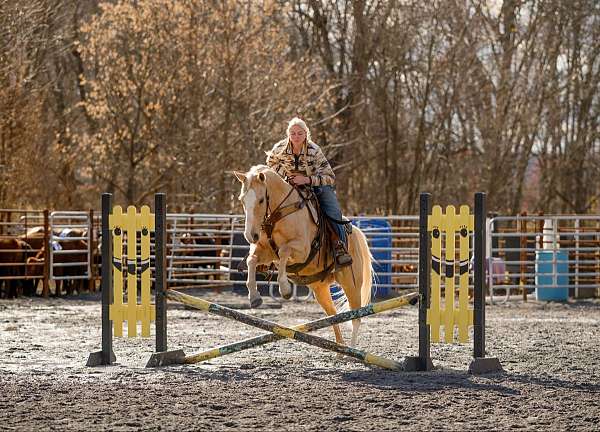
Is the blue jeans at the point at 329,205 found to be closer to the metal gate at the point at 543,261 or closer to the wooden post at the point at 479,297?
the wooden post at the point at 479,297

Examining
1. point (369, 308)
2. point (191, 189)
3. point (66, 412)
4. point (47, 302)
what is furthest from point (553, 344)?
point (191, 189)

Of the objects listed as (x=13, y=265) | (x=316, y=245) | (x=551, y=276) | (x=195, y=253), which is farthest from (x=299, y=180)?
(x=195, y=253)

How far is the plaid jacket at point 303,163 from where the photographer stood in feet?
34.3

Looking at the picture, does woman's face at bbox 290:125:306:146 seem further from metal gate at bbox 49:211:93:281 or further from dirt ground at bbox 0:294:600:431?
metal gate at bbox 49:211:93:281

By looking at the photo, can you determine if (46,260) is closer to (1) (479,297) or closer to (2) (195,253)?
(2) (195,253)

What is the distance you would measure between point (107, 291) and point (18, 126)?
19.6m

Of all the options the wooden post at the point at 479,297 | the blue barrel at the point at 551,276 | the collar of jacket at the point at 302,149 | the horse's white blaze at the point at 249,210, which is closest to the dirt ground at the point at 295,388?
the wooden post at the point at 479,297

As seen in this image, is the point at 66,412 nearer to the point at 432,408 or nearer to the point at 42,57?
the point at 432,408

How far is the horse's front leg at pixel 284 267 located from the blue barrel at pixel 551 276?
1104 centimetres

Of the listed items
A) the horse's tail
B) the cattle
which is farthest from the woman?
the cattle

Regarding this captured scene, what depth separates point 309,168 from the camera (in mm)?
10477

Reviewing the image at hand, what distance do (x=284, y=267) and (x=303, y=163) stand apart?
45.8 inches

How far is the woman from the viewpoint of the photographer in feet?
34.1

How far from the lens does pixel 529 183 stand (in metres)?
42.1
